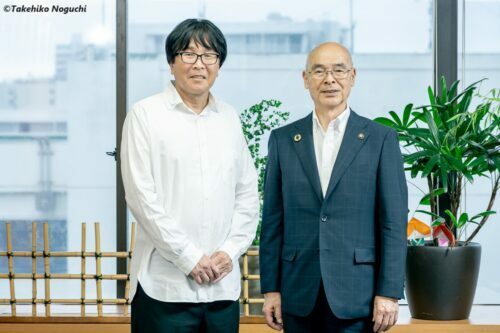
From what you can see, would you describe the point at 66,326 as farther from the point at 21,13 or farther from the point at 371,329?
the point at 371,329

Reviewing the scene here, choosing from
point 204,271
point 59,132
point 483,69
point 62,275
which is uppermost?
point 483,69

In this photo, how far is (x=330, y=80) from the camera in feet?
7.48

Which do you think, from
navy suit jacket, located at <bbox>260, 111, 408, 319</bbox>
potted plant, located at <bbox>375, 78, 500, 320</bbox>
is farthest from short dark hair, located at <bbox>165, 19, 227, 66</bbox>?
potted plant, located at <bbox>375, 78, 500, 320</bbox>

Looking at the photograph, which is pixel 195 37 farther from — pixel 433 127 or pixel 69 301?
pixel 69 301

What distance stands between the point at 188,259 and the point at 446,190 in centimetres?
206

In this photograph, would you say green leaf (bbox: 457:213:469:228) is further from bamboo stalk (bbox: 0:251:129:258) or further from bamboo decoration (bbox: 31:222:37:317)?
bamboo decoration (bbox: 31:222:37:317)

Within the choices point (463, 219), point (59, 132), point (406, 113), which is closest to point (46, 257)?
point (59, 132)

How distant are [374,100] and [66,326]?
77.7 inches


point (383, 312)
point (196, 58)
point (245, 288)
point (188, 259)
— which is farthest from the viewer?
point (245, 288)

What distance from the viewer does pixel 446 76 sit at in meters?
4.56

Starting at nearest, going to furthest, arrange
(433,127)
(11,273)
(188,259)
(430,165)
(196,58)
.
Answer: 1. (188,259)
2. (196,58)
3. (430,165)
4. (433,127)
5. (11,273)

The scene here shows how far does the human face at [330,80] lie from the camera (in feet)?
7.52

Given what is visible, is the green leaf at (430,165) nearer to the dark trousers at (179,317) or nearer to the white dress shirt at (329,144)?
the white dress shirt at (329,144)

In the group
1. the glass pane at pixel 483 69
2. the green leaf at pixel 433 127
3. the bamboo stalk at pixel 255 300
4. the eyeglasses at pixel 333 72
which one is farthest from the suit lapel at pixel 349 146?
the glass pane at pixel 483 69
